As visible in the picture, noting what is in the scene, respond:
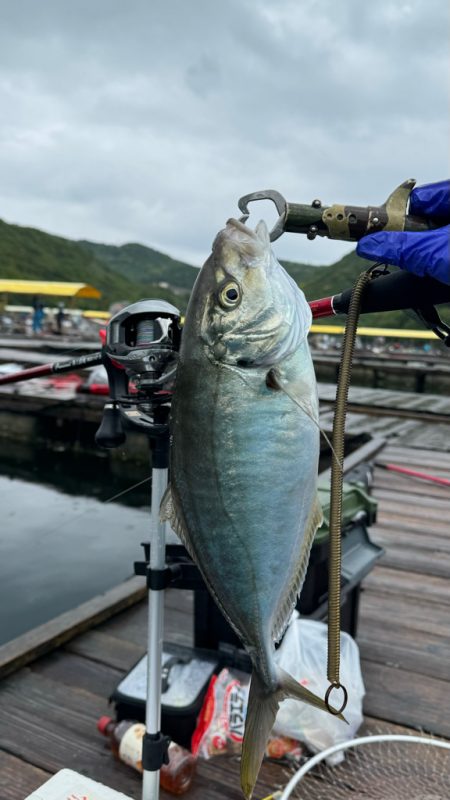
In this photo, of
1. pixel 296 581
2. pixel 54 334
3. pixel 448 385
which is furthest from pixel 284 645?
pixel 54 334

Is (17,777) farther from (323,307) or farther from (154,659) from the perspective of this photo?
(323,307)

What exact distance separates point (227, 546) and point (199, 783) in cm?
176

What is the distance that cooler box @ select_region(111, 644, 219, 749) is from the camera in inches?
102

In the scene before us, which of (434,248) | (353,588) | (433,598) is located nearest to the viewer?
A: (434,248)

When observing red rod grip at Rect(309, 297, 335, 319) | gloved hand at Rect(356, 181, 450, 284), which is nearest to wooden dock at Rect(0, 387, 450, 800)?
red rod grip at Rect(309, 297, 335, 319)

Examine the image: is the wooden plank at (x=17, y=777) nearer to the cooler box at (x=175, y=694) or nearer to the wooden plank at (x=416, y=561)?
the cooler box at (x=175, y=694)

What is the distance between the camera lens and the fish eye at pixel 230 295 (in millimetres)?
1207

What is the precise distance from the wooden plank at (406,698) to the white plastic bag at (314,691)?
0.30 m

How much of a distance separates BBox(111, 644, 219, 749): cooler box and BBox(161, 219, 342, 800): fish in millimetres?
1467

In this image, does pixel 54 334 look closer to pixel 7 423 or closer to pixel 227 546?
pixel 7 423

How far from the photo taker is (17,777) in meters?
2.48

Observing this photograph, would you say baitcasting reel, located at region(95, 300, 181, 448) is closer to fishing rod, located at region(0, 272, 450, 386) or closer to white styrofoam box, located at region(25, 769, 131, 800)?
fishing rod, located at region(0, 272, 450, 386)

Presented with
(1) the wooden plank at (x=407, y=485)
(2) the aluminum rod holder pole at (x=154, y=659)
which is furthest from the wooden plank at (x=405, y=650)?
(1) the wooden plank at (x=407, y=485)

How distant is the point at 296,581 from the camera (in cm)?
132
